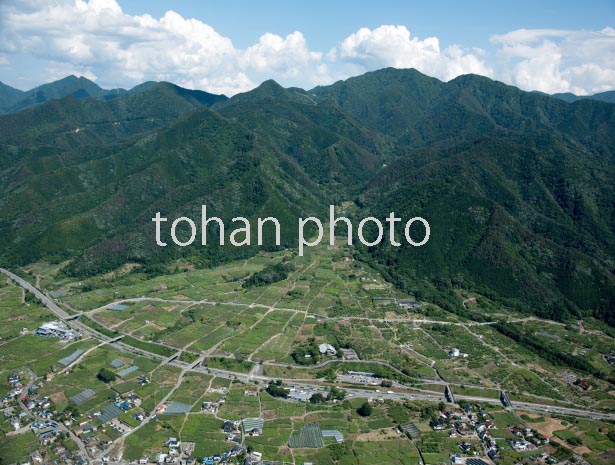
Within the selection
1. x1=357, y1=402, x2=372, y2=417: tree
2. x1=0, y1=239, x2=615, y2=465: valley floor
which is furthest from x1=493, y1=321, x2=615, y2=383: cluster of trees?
x1=357, y1=402, x2=372, y2=417: tree

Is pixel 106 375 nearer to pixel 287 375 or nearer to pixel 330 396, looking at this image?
pixel 287 375

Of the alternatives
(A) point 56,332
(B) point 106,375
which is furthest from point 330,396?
(A) point 56,332

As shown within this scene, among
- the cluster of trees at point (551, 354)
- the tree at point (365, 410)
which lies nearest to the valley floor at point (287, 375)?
the tree at point (365, 410)

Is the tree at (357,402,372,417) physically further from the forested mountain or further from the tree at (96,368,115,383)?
the forested mountain

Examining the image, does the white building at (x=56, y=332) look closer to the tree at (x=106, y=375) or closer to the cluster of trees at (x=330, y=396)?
the tree at (x=106, y=375)

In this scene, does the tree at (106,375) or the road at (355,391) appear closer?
the road at (355,391)

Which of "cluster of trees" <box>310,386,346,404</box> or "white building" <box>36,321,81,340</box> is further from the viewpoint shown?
"white building" <box>36,321,81,340</box>

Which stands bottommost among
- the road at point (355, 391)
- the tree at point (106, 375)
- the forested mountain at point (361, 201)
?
the road at point (355, 391)

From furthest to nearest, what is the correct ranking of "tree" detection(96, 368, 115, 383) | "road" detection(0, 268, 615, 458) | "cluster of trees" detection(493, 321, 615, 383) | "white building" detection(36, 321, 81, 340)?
"white building" detection(36, 321, 81, 340), "cluster of trees" detection(493, 321, 615, 383), "tree" detection(96, 368, 115, 383), "road" detection(0, 268, 615, 458)

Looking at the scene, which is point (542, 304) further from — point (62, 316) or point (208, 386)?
point (62, 316)
